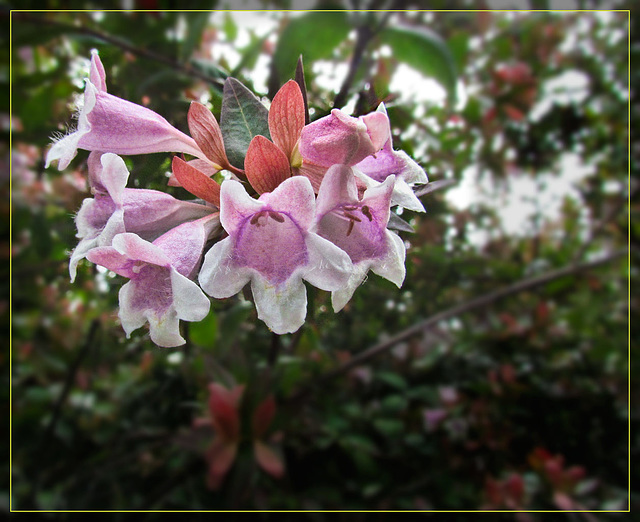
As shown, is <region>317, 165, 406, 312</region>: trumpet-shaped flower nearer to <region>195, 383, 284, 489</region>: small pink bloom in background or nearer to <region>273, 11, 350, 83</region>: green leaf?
<region>273, 11, 350, 83</region>: green leaf

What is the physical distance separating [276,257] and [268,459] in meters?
0.59

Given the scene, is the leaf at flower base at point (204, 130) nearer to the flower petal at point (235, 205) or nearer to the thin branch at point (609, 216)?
the flower petal at point (235, 205)

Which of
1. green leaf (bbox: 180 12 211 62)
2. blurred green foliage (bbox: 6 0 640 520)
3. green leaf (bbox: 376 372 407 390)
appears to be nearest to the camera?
green leaf (bbox: 180 12 211 62)

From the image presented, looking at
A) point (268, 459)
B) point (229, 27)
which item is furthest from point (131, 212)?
point (229, 27)

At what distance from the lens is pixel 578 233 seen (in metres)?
1.64

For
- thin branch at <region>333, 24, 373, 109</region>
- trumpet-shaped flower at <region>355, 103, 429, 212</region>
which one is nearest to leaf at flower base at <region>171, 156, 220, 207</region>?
trumpet-shaped flower at <region>355, 103, 429, 212</region>

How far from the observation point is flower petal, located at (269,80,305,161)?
0.30 m

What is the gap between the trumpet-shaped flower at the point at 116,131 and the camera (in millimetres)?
302

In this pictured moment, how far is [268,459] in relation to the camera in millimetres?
771

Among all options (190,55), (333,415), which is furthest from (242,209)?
(333,415)

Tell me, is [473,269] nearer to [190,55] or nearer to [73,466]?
[190,55]

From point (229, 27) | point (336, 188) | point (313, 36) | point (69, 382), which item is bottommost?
point (69, 382)

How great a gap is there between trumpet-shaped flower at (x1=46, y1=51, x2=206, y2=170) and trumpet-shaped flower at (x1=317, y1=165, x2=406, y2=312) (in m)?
0.12

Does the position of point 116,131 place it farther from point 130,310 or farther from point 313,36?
point 313,36
